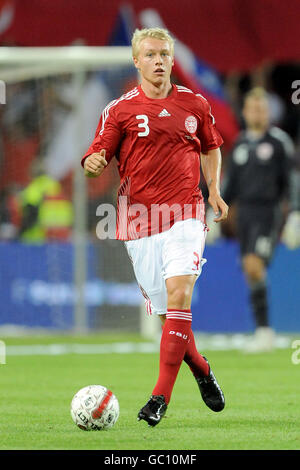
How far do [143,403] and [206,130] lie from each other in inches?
77.9

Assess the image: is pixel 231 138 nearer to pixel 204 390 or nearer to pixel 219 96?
pixel 219 96

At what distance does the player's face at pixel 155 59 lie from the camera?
276 inches

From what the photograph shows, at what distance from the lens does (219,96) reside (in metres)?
16.6

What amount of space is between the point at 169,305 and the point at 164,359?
1.04 feet

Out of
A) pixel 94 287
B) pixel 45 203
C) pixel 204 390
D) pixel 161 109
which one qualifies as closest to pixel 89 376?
pixel 204 390

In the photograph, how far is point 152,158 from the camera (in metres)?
7.05

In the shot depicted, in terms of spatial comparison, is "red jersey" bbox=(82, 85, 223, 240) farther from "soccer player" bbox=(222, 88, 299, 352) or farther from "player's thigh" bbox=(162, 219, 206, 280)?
"soccer player" bbox=(222, 88, 299, 352)

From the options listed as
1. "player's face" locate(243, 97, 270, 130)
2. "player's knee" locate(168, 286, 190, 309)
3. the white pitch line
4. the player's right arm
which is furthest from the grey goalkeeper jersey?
"player's knee" locate(168, 286, 190, 309)

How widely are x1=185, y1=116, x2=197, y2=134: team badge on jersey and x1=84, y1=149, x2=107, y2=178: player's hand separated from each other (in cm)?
67

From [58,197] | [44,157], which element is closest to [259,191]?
[58,197]

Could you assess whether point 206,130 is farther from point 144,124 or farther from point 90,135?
point 90,135

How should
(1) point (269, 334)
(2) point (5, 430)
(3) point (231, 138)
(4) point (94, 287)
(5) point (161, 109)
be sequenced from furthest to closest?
(3) point (231, 138) → (4) point (94, 287) → (1) point (269, 334) → (5) point (161, 109) → (2) point (5, 430)

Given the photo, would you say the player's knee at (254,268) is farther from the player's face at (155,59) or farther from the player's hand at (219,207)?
the player's face at (155,59)

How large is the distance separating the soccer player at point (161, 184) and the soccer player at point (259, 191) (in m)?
5.12
